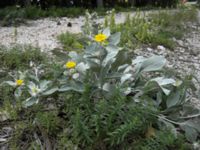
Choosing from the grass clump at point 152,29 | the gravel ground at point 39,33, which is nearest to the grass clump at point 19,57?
the gravel ground at point 39,33

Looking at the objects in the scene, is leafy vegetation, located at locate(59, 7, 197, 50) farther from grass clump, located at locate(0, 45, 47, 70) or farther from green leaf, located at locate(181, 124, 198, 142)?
green leaf, located at locate(181, 124, 198, 142)

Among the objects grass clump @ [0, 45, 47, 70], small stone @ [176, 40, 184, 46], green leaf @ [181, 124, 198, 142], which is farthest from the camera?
small stone @ [176, 40, 184, 46]

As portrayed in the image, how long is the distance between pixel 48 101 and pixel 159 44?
8.02 feet

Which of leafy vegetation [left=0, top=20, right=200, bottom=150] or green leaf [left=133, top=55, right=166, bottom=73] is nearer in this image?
leafy vegetation [left=0, top=20, right=200, bottom=150]

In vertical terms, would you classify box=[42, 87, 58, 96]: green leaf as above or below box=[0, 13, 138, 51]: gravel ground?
above

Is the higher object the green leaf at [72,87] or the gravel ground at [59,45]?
the green leaf at [72,87]

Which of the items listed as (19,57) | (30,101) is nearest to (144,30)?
(19,57)

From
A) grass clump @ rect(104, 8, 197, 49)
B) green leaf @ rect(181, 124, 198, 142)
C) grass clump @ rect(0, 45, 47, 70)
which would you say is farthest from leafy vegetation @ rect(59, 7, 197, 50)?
green leaf @ rect(181, 124, 198, 142)

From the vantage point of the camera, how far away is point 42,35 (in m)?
4.82

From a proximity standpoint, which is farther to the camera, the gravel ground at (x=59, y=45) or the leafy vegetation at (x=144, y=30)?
the leafy vegetation at (x=144, y=30)

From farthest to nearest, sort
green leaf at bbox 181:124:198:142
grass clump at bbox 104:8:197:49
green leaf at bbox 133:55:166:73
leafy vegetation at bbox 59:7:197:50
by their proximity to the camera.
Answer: grass clump at bbox 104:8:197:49 → leafy vegetation at bbox 59:7:197:50 → green leaf at bbox 133:55:166:73 → green leaf at bbox 181:124:198:142

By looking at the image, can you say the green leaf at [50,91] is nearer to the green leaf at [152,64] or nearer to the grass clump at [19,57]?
the green leaf at [152,64]

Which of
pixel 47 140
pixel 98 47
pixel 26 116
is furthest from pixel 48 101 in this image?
pixel 98 47

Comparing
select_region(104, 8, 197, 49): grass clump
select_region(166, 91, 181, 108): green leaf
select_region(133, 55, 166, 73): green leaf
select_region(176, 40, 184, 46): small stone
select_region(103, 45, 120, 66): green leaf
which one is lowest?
select_region(176, 40, 184, 46): small stone
